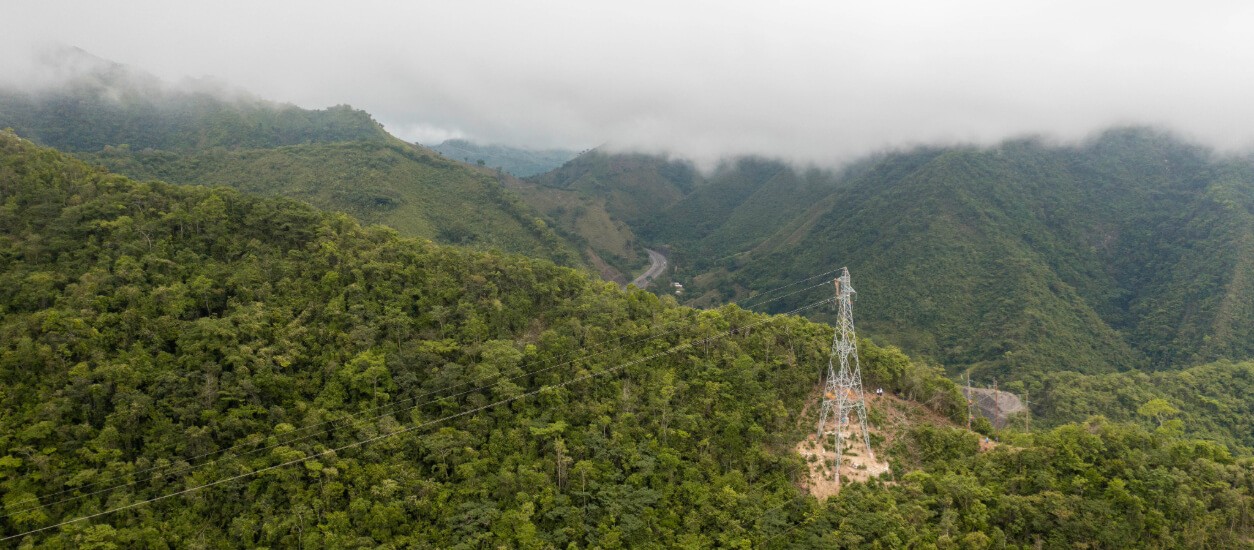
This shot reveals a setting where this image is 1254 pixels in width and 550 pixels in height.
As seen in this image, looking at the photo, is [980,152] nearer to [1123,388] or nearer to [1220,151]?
[1220,151]

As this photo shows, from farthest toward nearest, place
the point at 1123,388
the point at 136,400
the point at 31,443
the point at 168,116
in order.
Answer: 1. the point at 168,116
2. the point at 1123,388
3. the point at 136,400
4. the point at 31,443

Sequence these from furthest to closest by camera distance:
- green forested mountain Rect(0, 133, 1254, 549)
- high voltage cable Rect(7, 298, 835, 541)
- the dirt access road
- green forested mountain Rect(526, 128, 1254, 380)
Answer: the dirt access road < green forested mountain Rect(526, 128, 1254, 380) < green forested mountain Rect(0, 133, 1254, 549) < high voltage cable Rect(7, 298, 835, 541)

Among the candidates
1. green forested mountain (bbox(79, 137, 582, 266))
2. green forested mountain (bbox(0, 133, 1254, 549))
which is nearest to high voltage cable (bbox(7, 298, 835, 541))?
green forested mountain (bbox(0, 133, 1254, 549))

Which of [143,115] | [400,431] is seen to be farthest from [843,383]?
[143,115]

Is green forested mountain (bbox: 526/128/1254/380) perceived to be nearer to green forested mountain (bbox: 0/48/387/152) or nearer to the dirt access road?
the dirt access road

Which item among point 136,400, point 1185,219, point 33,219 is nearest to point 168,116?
point 33,219

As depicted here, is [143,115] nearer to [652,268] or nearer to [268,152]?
[268,152]
